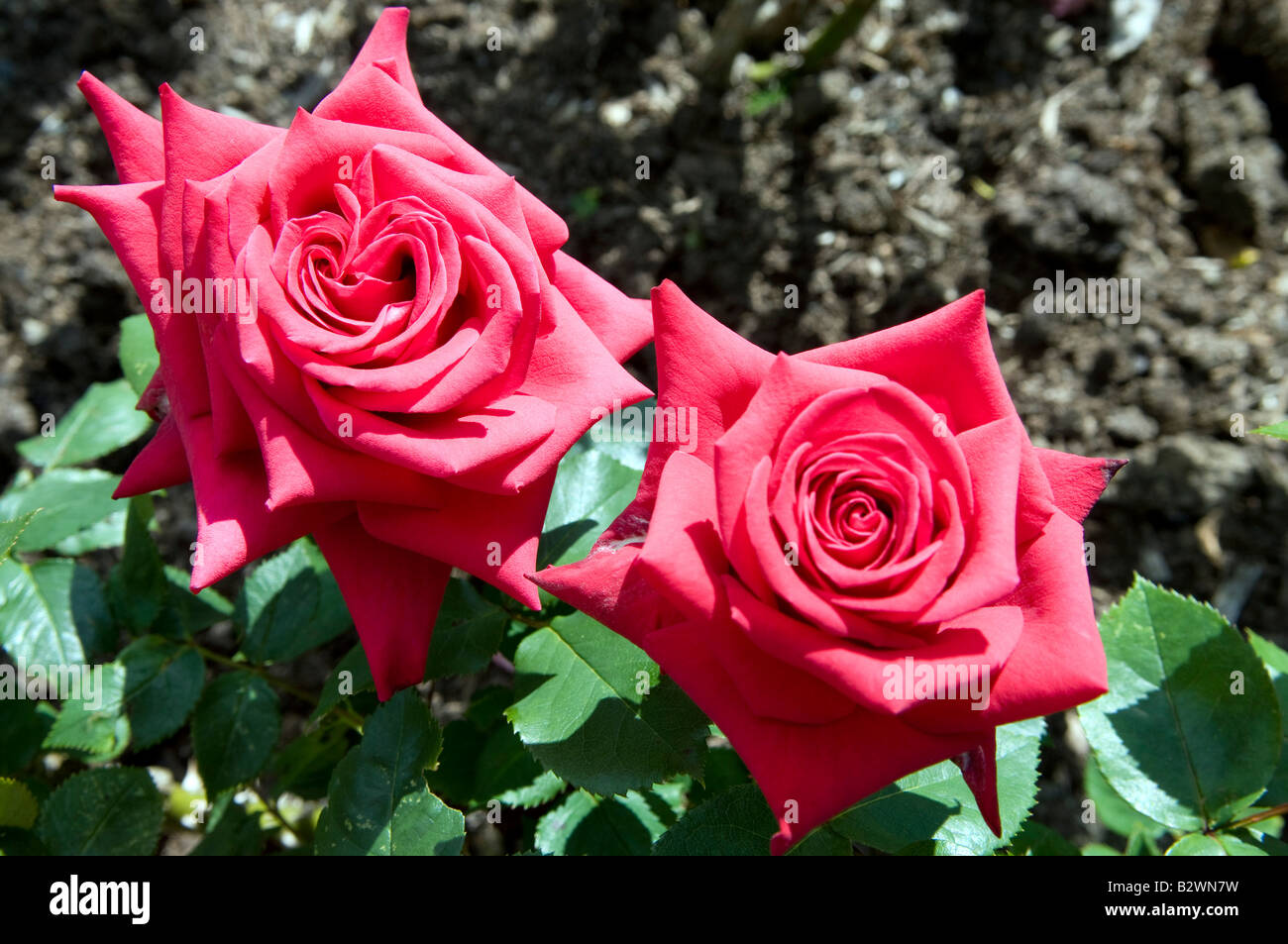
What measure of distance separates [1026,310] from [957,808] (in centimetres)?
224

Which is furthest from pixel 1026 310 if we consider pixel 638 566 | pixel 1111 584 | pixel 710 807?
pixel 638 566

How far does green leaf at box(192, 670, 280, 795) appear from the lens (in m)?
1.92

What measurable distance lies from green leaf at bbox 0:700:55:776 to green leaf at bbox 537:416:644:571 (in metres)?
1.26

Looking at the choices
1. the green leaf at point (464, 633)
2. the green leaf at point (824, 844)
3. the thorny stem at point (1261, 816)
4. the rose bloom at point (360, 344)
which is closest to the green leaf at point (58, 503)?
the rose bloom at point (360, 344)

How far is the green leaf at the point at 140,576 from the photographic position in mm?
1995

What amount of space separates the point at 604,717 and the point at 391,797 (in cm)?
39

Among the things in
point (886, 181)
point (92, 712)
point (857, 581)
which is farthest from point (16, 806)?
point (886, 181)

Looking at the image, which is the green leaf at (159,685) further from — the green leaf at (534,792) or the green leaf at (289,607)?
the green leaf at (534,792)

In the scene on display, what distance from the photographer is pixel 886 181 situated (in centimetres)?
336

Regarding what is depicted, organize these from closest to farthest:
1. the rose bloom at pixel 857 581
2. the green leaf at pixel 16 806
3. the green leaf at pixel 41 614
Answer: the rose bloom at pixel 857 581 → the green leaf at pixel 16 806 → the green leaf at pixel 41 614

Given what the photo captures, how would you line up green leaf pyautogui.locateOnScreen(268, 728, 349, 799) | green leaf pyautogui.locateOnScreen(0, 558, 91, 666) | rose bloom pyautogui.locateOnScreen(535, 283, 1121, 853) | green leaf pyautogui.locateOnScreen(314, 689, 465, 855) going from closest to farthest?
rose bloom pyautogui.locateOnScreen(535, 283, 1121, 853), green leaf pyautogui.locateOnScreen(314, 689, 465, 855), green leaf pyautogui.locateOnScreen(0, 558, 91, 666), green leaf pyautogui.locateOnScreen(268, 728, 349, 799)

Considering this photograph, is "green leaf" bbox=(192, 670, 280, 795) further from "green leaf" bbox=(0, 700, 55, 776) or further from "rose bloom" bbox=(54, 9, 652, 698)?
"rose bloom" bbox=(54, 9, 652, 698)

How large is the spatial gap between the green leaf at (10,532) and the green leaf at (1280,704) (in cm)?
221

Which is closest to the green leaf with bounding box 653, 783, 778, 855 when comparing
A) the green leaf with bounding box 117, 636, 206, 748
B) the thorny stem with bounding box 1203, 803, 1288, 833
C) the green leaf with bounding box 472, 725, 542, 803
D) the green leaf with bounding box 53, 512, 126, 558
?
the green leaf with bounding box 472, 725, 542, 803
